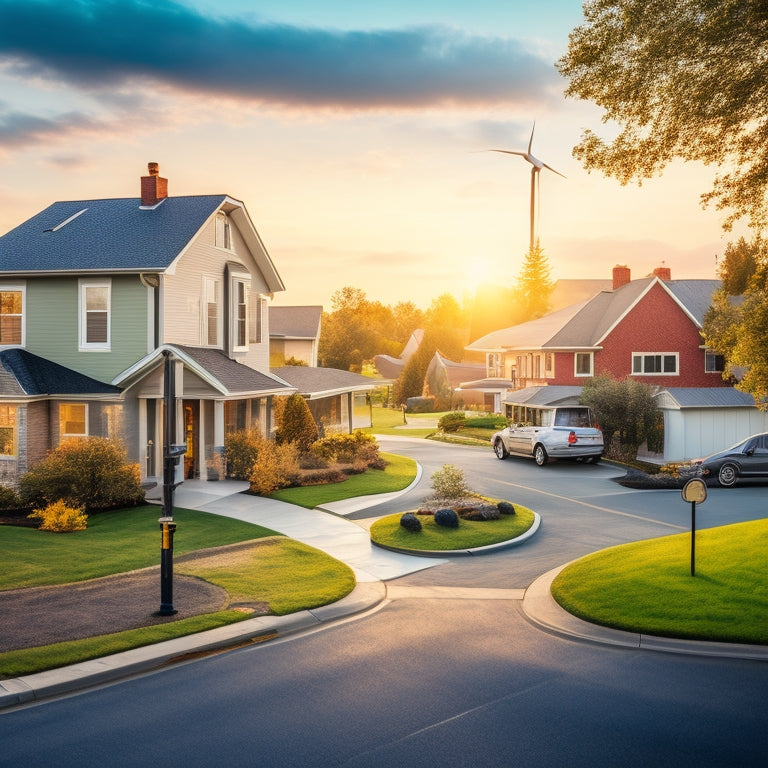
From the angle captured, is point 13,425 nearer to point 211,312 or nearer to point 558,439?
point 211,312

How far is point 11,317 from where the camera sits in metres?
26.0

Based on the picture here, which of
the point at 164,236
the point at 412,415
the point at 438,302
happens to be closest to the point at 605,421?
the point at 164,236

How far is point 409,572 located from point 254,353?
16.7 metres

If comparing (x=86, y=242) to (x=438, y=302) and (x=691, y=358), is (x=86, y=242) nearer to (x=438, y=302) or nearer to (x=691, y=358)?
(x=691, y=358)

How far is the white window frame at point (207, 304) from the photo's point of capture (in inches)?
1052

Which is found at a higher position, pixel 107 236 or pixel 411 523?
pixel 107 236

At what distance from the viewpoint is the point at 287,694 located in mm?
8625

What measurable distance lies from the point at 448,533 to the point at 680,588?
6.51m

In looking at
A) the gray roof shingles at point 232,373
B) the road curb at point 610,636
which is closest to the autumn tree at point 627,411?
the gray roof shingles at point 232,373

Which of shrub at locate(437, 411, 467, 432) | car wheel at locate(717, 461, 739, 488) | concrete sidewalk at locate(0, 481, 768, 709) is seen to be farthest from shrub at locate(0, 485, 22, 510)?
shrub at locate(437, 411, 467, 432)

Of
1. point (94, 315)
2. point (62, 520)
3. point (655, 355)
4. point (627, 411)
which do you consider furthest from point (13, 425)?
point (655, 355)

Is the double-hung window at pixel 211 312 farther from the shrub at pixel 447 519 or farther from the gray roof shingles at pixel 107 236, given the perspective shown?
the shrub at pixel 447 519

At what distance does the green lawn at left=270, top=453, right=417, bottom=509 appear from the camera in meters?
22.7

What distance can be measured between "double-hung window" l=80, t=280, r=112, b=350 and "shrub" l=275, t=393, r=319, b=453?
681 cm
